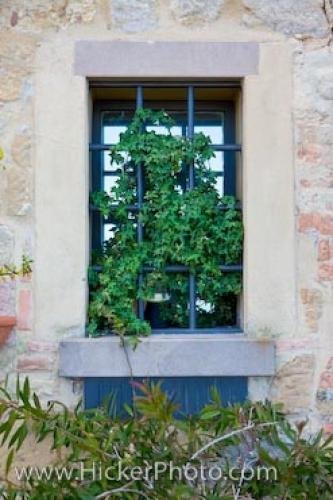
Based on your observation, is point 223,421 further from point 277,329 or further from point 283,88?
point 283,88

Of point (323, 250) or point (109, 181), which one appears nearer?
point (323, 250)

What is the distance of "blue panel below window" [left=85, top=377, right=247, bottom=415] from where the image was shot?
281cm

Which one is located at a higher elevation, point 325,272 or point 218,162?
point 218,162

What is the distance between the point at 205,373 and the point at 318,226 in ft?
2.69

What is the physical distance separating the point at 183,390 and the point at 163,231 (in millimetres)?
708

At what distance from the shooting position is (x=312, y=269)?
2895mm

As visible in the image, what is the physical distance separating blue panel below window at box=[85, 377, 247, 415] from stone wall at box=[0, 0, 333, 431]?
0.32 ft

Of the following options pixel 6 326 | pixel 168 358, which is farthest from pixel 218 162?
pixel 6 326

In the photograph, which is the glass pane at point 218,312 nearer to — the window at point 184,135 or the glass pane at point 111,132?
the window at point 184,135

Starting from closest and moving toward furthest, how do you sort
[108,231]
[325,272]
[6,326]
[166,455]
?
[166,455] → [6,326] → [325,272] → [108,231]

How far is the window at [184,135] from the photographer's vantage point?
2983 millimetres

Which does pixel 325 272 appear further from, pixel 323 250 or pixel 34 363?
pixel 34 363

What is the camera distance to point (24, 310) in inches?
113

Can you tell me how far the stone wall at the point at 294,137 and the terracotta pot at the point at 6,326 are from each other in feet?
0.13
